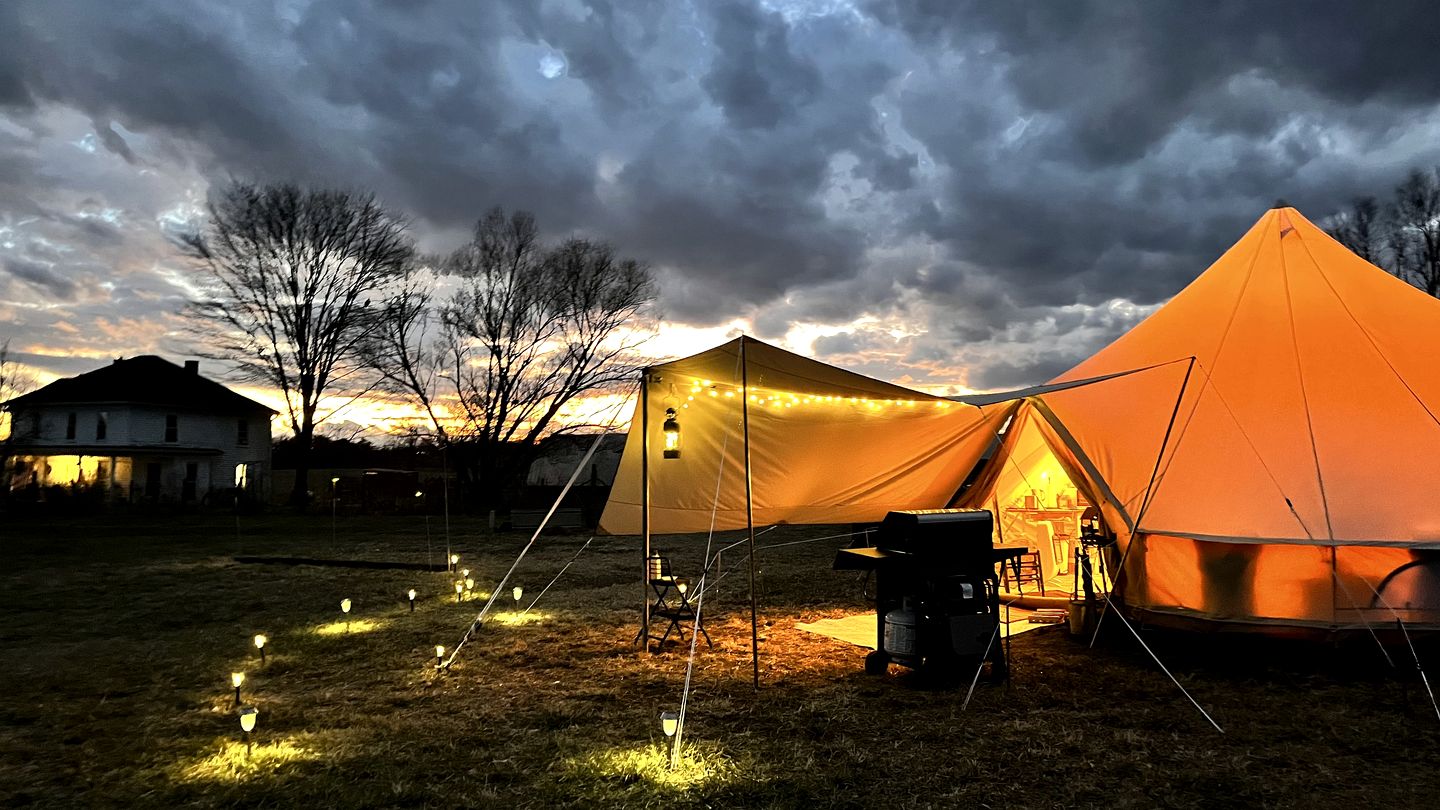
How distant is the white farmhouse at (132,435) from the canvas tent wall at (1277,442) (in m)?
27.7

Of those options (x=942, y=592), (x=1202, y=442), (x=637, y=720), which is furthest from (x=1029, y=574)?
(x=637, y=720)

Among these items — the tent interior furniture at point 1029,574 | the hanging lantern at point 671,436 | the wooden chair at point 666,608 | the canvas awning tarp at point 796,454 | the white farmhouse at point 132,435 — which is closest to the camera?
the hanging lantern at point 671,436

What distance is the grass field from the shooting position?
3.53 m

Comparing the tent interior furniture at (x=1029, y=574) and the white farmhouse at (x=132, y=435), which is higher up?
the white farmhouse at (x=132, y=435)

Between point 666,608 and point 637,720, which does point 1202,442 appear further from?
point 637,720

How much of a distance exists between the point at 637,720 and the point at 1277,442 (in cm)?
496

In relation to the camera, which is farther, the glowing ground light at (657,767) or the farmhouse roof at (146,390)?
the farmhouse roof at (146,390)

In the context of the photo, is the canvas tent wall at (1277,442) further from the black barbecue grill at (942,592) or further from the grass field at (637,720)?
the black barbecue grill at (942,592)

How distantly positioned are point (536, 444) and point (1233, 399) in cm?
2170

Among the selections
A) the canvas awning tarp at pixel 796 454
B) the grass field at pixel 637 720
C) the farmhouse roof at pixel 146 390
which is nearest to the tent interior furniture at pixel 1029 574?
the canvas awning tarp at pixel 796 454

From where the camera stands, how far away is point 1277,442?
5.67 m

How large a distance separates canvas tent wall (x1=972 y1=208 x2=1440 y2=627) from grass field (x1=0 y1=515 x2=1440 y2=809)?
502mm

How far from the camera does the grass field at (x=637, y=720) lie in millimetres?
3527

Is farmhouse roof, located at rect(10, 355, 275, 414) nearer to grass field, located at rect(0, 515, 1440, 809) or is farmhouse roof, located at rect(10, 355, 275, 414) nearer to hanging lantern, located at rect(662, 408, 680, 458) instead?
grass field, located at rect(0, 515, 1440, 809)
